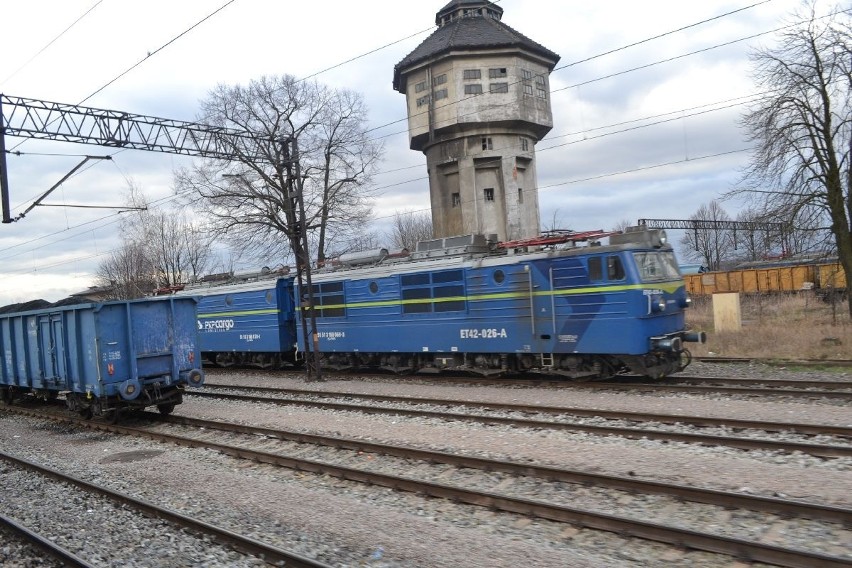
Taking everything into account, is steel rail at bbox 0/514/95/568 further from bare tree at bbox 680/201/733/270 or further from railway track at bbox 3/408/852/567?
bare tree at bbox 680/201/733/270

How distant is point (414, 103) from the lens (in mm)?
43406

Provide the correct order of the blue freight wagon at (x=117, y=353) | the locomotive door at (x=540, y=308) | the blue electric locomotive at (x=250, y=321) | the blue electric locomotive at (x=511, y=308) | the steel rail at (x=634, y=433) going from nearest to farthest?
the steel rail at (x=634, y=433) < the blue freight wagon at (x=117, y=353) < the blue electric locomotive at (x=511, y=308) < the locomotive door at (x=540, y=308) < the blue electric locomotive at (x=250, y=321)

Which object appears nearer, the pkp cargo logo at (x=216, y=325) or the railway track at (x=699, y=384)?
the railway track at (x=699, y=384)

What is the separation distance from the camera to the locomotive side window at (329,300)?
2055 cm

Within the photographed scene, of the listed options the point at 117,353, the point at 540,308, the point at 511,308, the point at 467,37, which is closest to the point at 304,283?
the point at 511,308

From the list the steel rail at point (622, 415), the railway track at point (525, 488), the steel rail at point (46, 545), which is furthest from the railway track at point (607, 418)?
the steel rail at point (46, 545)

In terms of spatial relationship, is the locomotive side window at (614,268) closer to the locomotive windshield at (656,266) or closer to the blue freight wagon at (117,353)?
the locomotive windshield at (656,266)

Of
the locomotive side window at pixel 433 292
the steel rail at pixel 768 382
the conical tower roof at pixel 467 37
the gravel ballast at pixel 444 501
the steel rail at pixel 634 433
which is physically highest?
the conical tower roof at pixel 467 37

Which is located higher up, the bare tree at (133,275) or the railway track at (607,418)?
the bare tree at (133,275)

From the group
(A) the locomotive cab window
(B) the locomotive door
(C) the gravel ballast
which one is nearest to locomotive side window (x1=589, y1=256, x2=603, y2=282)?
(A) the locomotive cab window

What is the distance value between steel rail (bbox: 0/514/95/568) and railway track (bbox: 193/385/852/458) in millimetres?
6791

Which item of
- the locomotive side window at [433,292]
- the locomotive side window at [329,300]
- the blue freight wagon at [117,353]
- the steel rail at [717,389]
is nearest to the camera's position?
the steel rail at [717,389]

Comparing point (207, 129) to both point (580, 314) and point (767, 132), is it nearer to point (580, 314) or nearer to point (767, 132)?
point (580, 314)

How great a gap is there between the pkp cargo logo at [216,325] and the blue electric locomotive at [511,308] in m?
3.80
